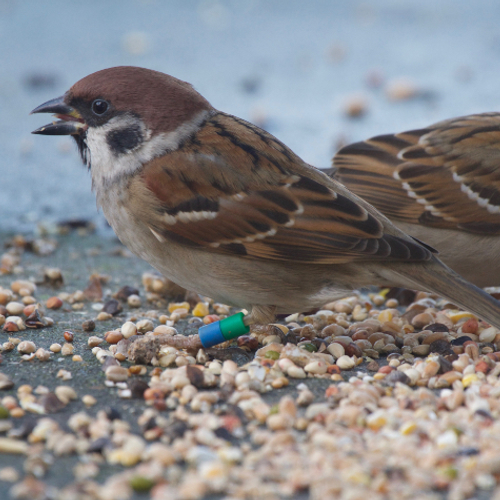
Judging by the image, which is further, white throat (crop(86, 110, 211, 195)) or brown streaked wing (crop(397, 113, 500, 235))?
brown streaked wing (crop(397, 113, 500, 235))

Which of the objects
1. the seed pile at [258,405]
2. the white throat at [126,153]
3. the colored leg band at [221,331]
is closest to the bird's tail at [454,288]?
the seed pile at [258,405]

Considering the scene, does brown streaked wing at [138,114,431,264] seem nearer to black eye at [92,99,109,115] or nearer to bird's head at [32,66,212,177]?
bird's head at [32,66,212,177]

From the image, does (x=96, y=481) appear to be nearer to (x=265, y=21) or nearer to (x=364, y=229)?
(x=364, y=229)

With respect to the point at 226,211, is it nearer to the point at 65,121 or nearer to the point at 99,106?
the point at 99,106

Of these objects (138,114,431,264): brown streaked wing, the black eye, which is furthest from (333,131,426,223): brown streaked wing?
the black eye

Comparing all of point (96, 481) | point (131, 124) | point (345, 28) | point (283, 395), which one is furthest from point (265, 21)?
point (96, 481)

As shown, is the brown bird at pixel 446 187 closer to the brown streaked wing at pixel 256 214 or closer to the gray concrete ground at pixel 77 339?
the brown streaked wing at pixel 256 214
